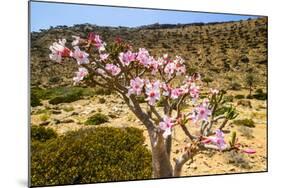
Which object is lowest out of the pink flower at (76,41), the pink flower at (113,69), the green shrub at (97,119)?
the green shrub at (97,119)

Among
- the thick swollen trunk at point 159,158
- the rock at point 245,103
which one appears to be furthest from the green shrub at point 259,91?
the thick swollen trunk at point 159,158

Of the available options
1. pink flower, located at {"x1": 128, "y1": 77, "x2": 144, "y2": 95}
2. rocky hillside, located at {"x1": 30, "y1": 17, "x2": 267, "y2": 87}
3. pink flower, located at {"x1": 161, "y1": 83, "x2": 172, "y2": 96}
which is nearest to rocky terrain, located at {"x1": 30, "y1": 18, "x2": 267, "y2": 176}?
rocky hillside, located at {"x1": 30, "y1": 17, "x2": 267, "y2": 87}

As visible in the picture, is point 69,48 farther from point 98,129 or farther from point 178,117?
point 178,117

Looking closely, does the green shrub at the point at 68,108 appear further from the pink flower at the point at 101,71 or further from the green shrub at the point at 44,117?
the pink flower at the point at 101,71

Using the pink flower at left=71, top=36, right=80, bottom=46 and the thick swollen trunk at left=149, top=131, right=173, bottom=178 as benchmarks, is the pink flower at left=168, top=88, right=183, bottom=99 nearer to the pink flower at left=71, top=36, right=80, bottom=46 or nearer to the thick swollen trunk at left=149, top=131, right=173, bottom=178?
the thick swollen trunk at left=149, top=131, right=173, bottom=178

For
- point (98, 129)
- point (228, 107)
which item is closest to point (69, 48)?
point (98, 129)

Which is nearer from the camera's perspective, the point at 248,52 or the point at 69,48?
the point at 69,48

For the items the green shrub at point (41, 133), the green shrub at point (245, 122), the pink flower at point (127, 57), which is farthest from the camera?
the green shrub at point (245, 122)
